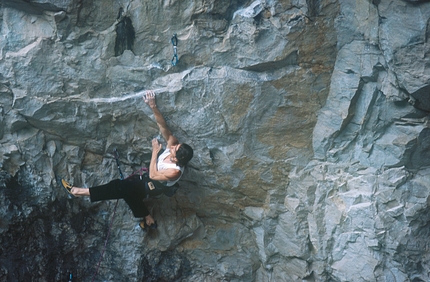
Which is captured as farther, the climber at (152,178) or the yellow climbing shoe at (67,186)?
the yellow climbing shoe at (67,186)

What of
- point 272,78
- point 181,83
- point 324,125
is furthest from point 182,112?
point 324,125

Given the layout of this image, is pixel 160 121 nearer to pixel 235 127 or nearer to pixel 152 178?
pixel 152 178

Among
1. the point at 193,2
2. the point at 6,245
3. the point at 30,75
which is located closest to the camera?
the point at 193,2

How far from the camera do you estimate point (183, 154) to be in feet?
12.6

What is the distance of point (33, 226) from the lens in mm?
4273

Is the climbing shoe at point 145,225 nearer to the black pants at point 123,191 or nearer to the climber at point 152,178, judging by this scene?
the climber at point 152,178

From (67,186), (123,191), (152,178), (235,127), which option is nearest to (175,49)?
(235,127)

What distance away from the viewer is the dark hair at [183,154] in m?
3.84

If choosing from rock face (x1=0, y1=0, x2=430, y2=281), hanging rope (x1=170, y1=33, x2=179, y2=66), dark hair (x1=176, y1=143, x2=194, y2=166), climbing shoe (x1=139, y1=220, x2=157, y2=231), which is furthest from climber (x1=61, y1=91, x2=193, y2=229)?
hanging rope (x1=170, y1=33, x2=179, y2=66)

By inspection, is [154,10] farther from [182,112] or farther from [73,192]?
[73,192]

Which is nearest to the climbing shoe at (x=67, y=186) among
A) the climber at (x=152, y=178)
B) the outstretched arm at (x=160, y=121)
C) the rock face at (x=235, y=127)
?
the climber at (x=152, y=178)

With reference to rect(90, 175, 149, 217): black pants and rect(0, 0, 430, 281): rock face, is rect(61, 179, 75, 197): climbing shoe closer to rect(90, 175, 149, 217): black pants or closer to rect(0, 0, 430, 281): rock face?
rect(0, 0, 430, 281): rock face

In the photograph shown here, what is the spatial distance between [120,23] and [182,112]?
97 cm

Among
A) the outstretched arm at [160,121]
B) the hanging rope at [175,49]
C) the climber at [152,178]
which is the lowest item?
the climber at [152,178]
